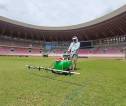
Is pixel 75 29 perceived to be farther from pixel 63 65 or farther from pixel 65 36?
pixel 63 65

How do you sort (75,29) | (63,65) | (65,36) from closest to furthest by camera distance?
(63,65) → (75,29) → (65,36)

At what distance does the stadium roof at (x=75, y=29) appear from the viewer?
61.7 meters

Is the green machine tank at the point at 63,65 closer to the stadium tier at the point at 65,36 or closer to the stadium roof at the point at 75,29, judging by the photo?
the stadium roof at the point at 75,29

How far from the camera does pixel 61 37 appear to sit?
302ft

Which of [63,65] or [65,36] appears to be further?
[65,36]

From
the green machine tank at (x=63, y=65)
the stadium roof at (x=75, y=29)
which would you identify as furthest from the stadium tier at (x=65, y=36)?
the green machine tank at (x=63, y=65)

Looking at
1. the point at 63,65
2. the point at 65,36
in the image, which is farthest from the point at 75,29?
the point at 63,65

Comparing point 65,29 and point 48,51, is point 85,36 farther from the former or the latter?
point 48,51

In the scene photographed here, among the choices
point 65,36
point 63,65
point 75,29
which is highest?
point 75,29

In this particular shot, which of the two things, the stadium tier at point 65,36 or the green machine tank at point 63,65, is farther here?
the stadium tier at point 65,36

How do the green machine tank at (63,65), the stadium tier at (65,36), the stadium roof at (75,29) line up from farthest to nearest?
the stadium tier at (65,36), the stadium roof at (75,29), the green machine tank at (63,65)

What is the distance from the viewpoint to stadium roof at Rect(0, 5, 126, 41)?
202 ft

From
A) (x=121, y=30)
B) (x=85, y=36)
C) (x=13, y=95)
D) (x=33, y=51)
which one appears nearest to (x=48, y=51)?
(x=33, y=51)

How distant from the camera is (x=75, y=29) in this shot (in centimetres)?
7675
